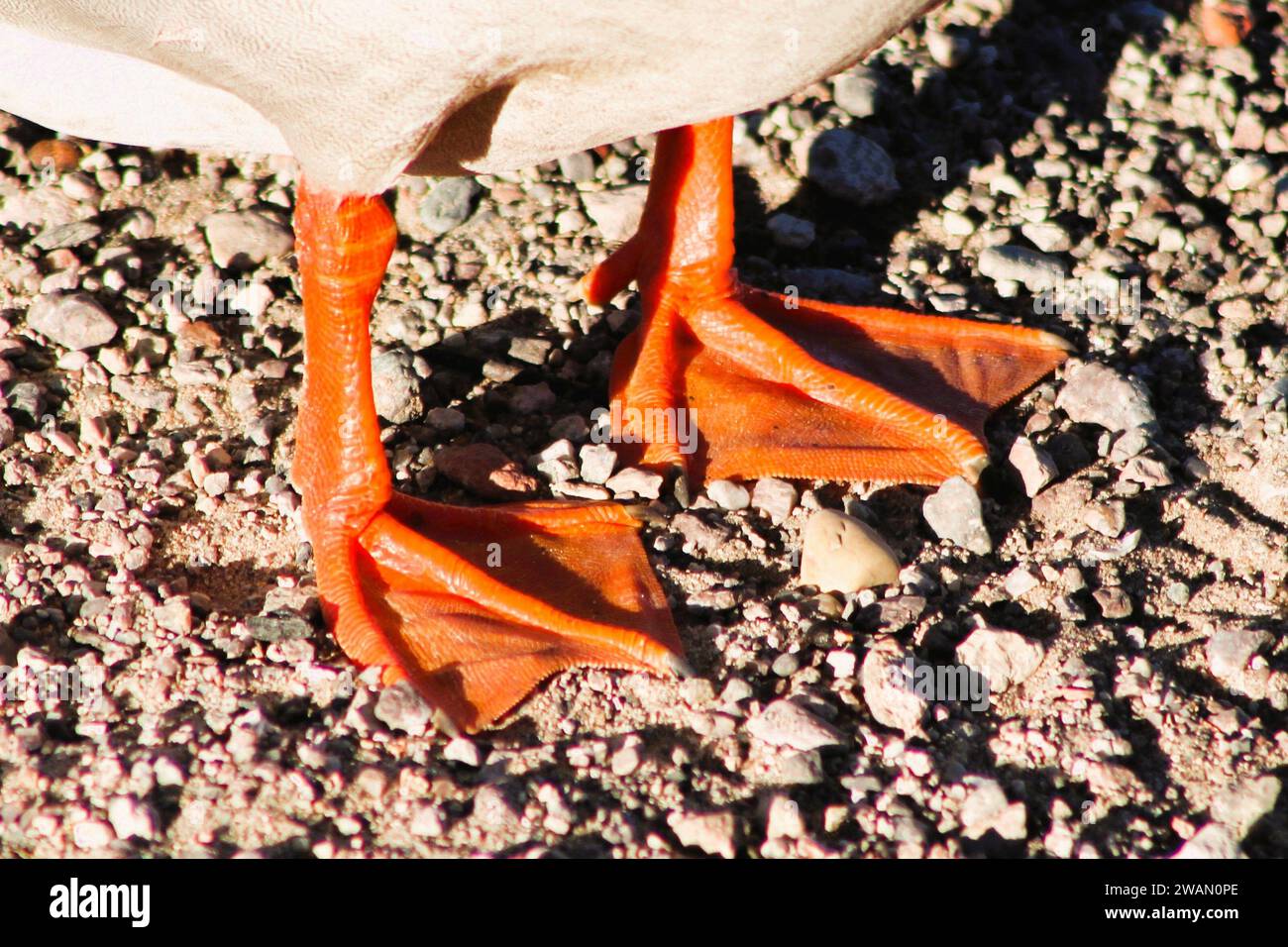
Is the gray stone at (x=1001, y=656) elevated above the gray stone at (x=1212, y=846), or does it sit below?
above

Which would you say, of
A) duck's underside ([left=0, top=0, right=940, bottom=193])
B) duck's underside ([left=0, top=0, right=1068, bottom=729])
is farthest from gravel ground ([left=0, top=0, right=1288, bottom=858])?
duck's underside ([left=0, top=0, right=940, bottom=193])

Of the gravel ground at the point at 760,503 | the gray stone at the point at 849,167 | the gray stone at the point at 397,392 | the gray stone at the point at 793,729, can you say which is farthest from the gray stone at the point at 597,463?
the gray stone at the point at 849,167

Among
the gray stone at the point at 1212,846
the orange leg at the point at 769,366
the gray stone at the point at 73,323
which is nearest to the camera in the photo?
the gray stone at the point at 1212,846

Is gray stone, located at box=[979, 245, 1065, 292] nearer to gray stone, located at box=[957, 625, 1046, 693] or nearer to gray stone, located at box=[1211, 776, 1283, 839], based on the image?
gray stone, located at box=[957, 625, 1046, 693]

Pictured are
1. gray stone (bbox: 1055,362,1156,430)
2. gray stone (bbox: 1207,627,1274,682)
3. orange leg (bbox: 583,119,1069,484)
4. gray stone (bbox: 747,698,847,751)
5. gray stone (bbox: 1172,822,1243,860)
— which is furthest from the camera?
gray stone (bbox: 1055,362,1156,430)

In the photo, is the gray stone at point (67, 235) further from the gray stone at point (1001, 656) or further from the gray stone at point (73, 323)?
the gray stone at point (1001, 656)
